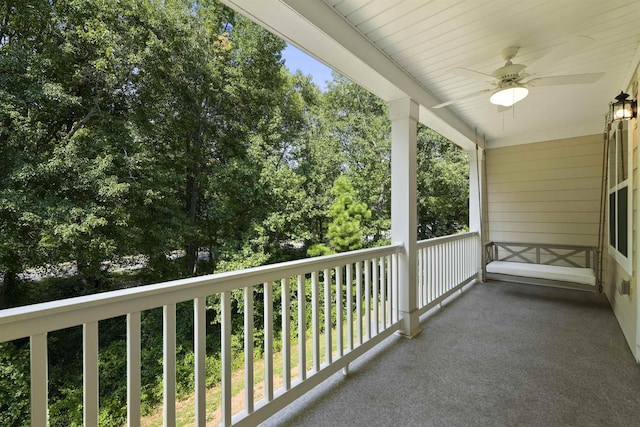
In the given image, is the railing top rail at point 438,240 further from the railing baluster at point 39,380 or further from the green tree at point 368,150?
the green tree at point 368,150

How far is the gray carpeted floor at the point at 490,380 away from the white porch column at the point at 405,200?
29 cm

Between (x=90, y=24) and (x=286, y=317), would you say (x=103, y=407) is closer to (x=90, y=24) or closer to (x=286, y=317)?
(x=286, y=317)

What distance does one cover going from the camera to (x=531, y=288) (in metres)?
4.37

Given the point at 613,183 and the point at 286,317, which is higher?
the point at 613,183

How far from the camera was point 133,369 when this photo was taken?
114cm

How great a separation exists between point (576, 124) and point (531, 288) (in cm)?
252

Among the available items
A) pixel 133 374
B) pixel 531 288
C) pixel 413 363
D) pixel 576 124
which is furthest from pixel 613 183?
pixel 133 374

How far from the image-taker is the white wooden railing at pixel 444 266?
3205 millimetres

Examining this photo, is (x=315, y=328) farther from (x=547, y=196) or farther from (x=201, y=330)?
(x=547, y=196)

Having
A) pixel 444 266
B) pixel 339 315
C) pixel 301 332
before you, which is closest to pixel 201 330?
pixel 301 332

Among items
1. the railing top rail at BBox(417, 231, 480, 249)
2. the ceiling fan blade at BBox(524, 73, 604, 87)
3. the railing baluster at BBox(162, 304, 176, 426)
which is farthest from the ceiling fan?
the railing baluster at BBox(162, 304, 176, 426)

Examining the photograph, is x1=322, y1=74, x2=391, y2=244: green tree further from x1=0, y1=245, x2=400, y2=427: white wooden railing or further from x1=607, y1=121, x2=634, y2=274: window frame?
x1=0, y1=245, x2=400, y2=427: white wooden railing

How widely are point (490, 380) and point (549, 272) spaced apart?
2380 mm

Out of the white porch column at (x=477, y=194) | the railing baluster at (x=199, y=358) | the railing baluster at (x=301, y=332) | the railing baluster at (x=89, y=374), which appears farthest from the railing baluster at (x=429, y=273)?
the railing baluster at (x=89, y=374)
